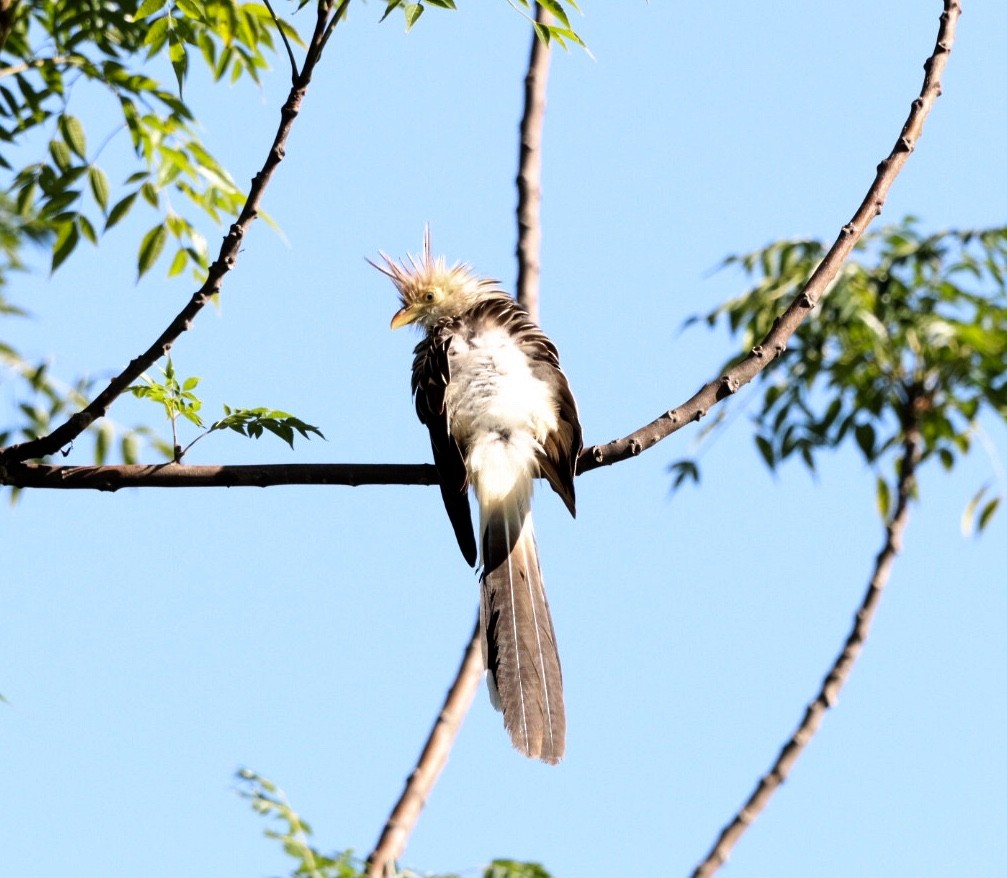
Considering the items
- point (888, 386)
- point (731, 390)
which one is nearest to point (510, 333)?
point (731, 390)

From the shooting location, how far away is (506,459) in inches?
157

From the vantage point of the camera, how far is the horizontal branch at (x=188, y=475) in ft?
10.2

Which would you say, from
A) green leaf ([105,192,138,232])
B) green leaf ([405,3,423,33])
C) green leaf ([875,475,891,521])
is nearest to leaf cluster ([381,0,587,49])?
green leaf ([405,3,423,33])

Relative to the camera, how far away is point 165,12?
356cm

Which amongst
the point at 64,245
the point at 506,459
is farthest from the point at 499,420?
the point at 64,245

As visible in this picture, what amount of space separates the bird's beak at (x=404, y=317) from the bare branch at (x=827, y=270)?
1.75 meters

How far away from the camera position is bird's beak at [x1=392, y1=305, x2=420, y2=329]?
15.8 feet

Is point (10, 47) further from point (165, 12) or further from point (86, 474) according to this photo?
point (86, 474)

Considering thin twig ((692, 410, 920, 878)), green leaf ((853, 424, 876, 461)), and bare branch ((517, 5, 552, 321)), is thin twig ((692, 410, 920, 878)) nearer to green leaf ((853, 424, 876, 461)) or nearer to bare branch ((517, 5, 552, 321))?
green leaf ((853, 424, 876, 461))

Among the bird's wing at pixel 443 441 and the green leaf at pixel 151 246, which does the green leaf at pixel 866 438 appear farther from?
the green leaf at pixel 151 246

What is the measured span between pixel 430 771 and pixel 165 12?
84.1 inches

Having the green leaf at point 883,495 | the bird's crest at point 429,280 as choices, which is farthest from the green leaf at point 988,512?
the bird's crest at point 429,280

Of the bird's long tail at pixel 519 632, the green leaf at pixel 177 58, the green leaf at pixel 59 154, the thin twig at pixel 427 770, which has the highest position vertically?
the green leaf at pixel 59 154

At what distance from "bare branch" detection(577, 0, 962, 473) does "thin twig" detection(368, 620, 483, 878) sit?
32.4 inches
